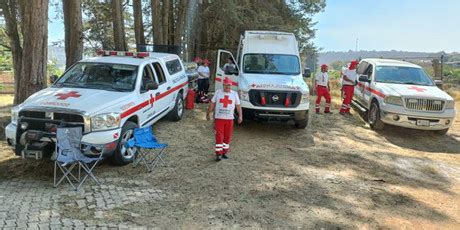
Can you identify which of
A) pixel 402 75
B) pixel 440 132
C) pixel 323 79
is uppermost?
pixel 402 75

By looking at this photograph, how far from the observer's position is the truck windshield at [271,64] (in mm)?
11344

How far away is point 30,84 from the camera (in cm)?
920

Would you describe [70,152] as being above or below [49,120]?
below

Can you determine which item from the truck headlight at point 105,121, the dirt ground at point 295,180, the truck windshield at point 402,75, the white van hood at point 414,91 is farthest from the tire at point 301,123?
the truck headlight at point 105,121

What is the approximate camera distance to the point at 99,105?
272 inches

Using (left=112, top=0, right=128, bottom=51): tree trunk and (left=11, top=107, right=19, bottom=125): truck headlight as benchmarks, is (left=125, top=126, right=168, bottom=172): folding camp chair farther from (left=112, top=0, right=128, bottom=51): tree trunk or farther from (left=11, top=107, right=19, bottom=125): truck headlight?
(left=112, top=0, right=128, bottom=51): tree trunk

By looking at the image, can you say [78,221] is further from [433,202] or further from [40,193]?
[433,202]

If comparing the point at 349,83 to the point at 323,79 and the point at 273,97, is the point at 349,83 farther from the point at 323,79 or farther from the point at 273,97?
the point at 273,97

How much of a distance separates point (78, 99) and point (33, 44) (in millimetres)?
3046

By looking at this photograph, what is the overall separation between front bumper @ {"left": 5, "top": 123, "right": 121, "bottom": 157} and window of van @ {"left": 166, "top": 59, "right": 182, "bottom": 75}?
4.15 meters

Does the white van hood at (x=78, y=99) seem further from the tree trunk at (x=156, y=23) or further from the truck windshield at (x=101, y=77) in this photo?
the tree trunk at (x=156, y=23)

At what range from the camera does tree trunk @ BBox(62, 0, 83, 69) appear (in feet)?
37.0

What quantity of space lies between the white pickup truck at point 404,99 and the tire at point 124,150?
6.98 meters

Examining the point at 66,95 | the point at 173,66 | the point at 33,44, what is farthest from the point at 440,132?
the point at 33,44
